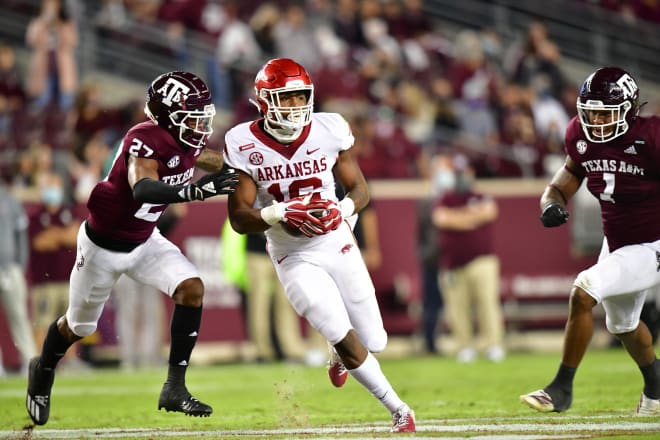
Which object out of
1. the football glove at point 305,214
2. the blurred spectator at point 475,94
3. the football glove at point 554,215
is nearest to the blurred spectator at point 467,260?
the blurred spectator at point 475,94

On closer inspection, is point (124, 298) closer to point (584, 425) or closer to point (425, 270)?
point (425, 270)

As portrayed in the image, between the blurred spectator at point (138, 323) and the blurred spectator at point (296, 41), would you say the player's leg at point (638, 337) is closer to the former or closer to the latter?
the blurred spectator at point (138, 323)

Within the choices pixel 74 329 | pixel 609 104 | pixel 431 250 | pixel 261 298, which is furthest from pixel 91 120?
pixel 609 104

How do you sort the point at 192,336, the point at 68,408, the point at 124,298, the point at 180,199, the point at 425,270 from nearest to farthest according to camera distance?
the point at 180,199 < the point at 192,336 < the point at 68,408 < the point at 124,298 < the point at 425,270

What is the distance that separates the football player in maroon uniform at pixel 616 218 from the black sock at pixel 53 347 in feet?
9.07

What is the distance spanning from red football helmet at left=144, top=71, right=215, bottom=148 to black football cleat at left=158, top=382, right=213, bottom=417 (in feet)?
4.56

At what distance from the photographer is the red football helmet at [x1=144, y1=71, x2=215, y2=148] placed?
23.1 feet

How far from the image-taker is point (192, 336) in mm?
7195

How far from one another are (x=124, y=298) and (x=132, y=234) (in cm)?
Answer: 613

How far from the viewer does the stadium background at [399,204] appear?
14078 millimetres

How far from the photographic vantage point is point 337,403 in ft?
30.4

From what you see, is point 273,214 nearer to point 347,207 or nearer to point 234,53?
point 347,207

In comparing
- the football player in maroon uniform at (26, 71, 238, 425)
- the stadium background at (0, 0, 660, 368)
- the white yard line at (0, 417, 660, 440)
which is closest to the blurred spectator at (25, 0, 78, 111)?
the stadium background at (0, 0, 660, 368)

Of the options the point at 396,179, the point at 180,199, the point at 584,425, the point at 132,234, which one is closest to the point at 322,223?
the point at 180,199
